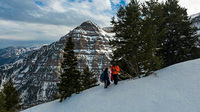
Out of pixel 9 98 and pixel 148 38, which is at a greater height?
pixel 148 38

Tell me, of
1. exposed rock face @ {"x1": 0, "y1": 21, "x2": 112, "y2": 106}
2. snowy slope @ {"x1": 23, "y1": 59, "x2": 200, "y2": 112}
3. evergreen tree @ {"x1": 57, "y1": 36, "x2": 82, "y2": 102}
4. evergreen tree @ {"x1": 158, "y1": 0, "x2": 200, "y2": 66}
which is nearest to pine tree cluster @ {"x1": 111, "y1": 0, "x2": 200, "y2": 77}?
evergreen tree @ {"x1": 158, "y1": 0, "x2": 200, "y2": 66}

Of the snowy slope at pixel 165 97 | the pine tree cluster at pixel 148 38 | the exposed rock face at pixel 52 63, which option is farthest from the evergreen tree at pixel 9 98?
the exposed rock face at pixel 52 63

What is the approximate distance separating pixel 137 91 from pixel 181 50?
44.9 feet

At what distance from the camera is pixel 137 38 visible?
1052cm

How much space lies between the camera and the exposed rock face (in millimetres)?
126375

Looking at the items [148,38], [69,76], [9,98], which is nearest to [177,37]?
[148,38]

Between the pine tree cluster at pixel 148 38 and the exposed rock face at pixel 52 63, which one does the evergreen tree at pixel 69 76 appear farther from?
the exposed rock face at pixel 52 63

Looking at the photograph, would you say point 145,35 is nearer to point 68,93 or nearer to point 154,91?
point 154,91

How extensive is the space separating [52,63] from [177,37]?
514 feet

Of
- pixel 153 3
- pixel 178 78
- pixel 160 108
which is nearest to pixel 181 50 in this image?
pixel 153 3

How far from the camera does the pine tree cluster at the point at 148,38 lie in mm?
10053

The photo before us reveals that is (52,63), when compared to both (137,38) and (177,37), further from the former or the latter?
(137,38)

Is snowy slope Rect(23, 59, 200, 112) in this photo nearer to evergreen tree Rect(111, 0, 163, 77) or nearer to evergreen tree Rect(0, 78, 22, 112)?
evergreen tree Rect(111, 0, 163, 77)

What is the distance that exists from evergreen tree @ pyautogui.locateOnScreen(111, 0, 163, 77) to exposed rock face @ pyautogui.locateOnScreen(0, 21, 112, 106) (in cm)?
12473
